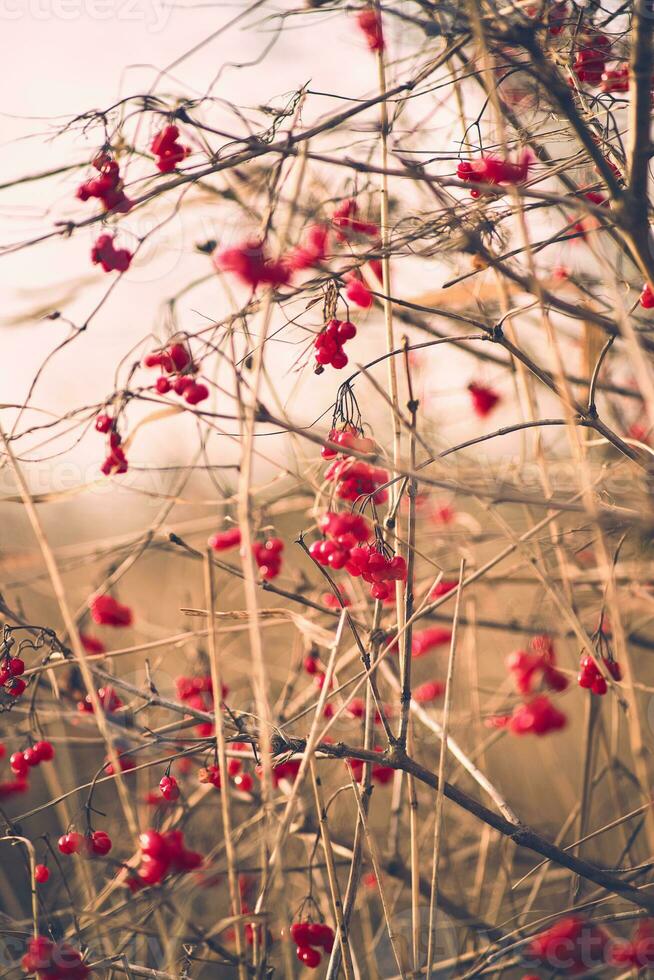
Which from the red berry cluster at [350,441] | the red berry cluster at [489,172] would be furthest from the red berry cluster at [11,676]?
the red berry cluster at [489,172]

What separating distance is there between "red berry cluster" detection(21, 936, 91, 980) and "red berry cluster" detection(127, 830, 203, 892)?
0.42 feet

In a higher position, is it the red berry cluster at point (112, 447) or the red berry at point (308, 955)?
the red berry cluster at point (112, 447)

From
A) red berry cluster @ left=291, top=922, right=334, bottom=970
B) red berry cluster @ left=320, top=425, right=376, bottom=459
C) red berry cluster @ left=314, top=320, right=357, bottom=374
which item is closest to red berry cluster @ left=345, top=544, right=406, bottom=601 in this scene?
red berry cluster @ left=320, top=425, right=376, bottom=459

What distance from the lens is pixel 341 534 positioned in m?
1.14

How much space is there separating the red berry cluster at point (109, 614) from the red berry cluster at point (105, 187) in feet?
3.36

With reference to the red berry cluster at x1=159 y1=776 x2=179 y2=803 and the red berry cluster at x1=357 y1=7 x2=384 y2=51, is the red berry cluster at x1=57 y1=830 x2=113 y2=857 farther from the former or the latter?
the red berry cluster at x1=357 y1=7 x2=384 y2=51

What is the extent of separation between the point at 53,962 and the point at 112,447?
0.80m

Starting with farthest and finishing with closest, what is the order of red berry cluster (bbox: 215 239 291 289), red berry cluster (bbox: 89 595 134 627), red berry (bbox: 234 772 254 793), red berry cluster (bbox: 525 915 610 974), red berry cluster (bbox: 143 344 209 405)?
red berry cluster (bbox: 89 595 134 627) → red berry (bbox: 234 772 254 793) → red berry cluster (bbox: 143 344 209 405) → red berry cluster (bbox: 525 915 610 974) → red berry cluster (bbox: 215 239 291 289)

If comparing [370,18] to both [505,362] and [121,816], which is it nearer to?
[505,362]

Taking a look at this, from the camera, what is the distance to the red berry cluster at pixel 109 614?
1.93 metres

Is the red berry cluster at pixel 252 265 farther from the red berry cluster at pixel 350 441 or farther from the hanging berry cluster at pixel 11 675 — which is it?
the hanging berry cluster at pixel 11 675

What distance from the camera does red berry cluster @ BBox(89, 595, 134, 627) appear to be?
193cm

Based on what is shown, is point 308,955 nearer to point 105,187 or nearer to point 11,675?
point 11,675

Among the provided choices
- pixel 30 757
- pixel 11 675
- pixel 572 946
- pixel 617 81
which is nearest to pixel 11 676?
pixel 11 675
